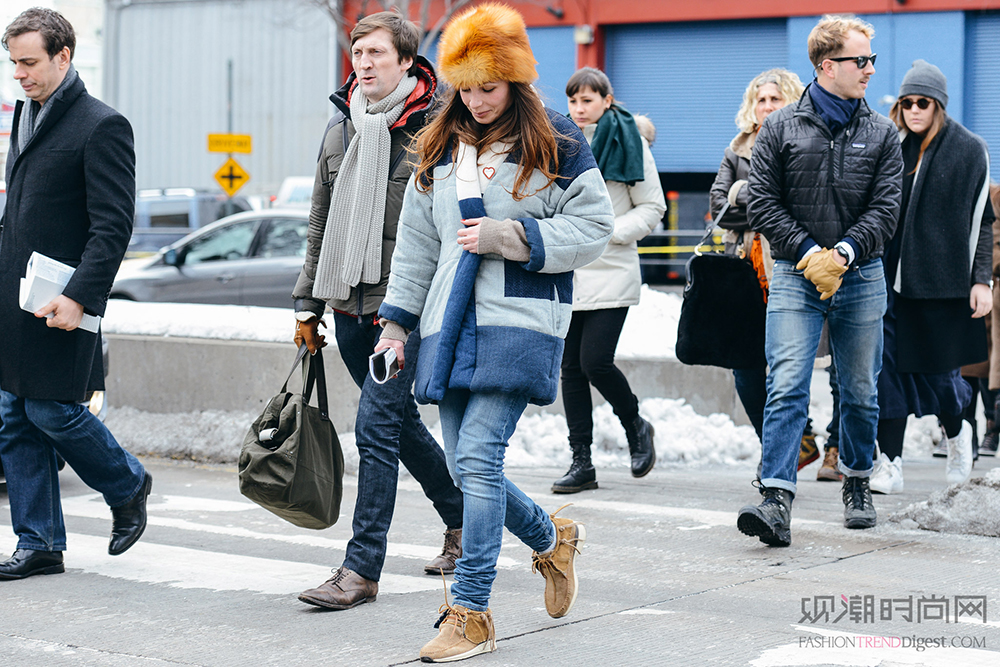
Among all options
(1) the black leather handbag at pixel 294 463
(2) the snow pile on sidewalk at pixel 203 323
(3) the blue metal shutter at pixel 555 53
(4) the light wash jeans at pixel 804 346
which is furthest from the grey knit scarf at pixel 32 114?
(3) the blue metal shutter at pixel 555 53

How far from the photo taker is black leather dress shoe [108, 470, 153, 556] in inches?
197

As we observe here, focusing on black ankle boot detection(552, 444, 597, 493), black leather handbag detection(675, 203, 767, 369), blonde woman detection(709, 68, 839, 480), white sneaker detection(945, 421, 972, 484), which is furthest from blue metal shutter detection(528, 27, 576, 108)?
black leather handbag detection(675, 203, 767, 369)

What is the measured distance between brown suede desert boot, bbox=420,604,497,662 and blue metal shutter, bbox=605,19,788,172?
23.6 metres

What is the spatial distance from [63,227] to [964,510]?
12.3 feet

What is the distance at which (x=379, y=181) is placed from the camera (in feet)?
15.0

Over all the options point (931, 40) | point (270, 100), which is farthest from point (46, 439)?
point (270, 100)

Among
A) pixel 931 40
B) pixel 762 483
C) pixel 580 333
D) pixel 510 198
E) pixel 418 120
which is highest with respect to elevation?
pixel 931 40

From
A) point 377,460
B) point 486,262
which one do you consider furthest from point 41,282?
point 486,262

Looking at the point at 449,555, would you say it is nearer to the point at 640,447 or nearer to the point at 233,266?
the point at 640,447

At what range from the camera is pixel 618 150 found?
6539mm

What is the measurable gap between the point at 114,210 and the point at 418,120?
1.16m

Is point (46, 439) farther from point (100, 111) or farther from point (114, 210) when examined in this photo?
point (100, 111)

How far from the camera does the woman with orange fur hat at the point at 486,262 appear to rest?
381 centimetres

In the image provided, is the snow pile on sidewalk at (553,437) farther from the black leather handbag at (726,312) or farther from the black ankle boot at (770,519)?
the black ankle boot at (770,519)
